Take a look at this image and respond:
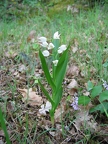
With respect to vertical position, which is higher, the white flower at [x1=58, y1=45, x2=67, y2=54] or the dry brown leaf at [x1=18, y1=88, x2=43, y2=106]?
the white flower at [x1=58, y1=45, x2=67, y2=54]

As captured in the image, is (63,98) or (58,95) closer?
(58,95)

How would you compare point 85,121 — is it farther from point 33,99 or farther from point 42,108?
point 33,99

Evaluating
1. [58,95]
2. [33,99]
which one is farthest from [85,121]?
[33,99]

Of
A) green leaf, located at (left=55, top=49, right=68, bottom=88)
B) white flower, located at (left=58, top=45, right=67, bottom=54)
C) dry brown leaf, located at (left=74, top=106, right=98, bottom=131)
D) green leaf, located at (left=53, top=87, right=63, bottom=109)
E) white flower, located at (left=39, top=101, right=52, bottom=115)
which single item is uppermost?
white flower, located at (left=58, top=45, right=67, bottom=54)

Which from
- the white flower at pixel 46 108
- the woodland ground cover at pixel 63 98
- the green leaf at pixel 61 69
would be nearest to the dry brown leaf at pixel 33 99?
the woodland ground cover at pixel 63 98

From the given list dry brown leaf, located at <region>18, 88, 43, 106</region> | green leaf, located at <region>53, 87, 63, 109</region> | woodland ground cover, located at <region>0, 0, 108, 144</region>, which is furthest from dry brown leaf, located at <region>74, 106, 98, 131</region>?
dry brown leaf, located at <region>18, 88, 43, 106</region>

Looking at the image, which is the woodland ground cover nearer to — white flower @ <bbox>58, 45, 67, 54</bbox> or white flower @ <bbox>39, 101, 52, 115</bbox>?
white flower @ <bbox>39, 101, 52, 115</bbox>

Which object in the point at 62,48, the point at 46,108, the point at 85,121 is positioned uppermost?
the point at 62,48

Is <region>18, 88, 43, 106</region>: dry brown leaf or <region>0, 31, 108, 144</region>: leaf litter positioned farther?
<region>18, 88, 43, 106</region>: dry brown leaf

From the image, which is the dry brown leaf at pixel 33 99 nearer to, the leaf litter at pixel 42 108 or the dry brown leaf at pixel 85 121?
the leaf litter at pixel 42 108
